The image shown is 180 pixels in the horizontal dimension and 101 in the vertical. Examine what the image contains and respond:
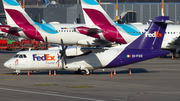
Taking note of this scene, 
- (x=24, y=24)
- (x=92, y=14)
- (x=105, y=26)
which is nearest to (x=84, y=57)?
(x=105, y=26)

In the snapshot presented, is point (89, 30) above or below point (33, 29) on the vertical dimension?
below

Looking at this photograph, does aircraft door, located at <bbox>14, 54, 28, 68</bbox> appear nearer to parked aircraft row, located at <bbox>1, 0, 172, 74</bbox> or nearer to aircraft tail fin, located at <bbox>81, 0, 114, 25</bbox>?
parked aircraft row, located at <bbox>1, 0, 172, 74</bbox>

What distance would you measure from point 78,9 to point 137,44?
78.4 meters

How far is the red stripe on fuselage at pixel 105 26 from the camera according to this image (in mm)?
52506

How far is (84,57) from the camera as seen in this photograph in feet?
103

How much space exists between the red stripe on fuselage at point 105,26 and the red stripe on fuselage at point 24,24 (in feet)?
31.4

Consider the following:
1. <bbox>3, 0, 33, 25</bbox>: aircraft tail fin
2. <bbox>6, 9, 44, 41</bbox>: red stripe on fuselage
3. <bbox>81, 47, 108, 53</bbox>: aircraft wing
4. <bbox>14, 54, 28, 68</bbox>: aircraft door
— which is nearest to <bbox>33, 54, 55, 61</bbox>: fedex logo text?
<bbox>14, 54, 28, 68</bbox>: aircraft door

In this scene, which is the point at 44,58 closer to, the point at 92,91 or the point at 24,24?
the point at 92,91

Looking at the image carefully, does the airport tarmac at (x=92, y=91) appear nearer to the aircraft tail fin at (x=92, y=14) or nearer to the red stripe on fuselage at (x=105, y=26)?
the red stripe on fuselage at (x=105, y=26)

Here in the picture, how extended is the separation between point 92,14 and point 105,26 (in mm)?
2968

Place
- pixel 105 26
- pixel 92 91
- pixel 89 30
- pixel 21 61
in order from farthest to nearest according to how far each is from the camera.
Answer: pixel 105 26, pixel 89 30, pixel 21 61, pixel 92 91

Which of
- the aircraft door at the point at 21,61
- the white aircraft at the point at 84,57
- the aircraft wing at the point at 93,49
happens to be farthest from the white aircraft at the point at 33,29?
the aircraft wing at the point at 93,49

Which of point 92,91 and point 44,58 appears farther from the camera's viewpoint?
point 44,58

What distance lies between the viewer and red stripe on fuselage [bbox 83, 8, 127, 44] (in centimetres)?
5251
